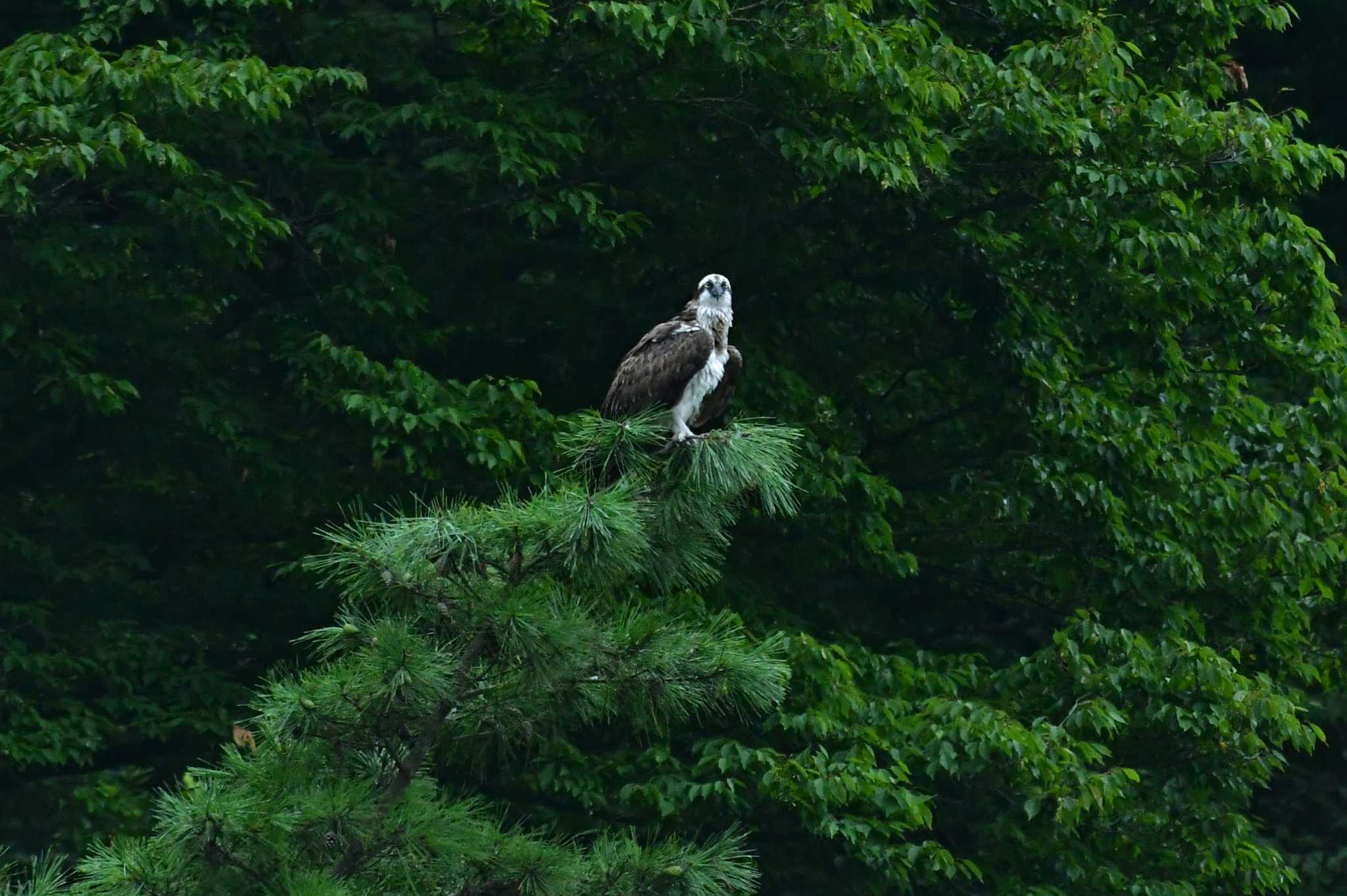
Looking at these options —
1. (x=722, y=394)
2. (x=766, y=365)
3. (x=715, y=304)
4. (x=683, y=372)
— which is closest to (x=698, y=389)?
(x=683, y=372)

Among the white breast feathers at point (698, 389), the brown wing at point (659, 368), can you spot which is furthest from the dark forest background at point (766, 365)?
the white breast feathers at point (698, 389)

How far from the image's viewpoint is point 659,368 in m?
7.86

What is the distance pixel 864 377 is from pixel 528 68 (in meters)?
2.67

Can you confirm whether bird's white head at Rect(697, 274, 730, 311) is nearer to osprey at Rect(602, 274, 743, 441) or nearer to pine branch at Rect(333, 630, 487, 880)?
osprey at Rect(602, 274, 743, 441)

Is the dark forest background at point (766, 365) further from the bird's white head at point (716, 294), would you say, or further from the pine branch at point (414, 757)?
the pine branch at point (414, 757)

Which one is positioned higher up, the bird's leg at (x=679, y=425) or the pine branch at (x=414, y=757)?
the pine branch at (x=414, y=757)

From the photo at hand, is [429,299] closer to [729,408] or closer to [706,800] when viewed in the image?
[729,408]

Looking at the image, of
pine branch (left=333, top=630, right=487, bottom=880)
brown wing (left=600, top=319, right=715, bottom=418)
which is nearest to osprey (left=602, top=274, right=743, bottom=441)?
brown wing (left=600, top=319, right=715, bottom=418)

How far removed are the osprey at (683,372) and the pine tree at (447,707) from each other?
1942 mm

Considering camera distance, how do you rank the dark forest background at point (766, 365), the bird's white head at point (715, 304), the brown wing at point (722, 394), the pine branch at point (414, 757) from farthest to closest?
the dark forest background at point (766, 365) → the bird's white head at point (715, 304) → the brown wing at point (722, 394) → the pine branch at point (414, 757)

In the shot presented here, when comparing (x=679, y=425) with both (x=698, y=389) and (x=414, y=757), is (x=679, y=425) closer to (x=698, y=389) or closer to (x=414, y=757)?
(x=698, y=389)

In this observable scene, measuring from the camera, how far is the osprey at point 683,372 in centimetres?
784

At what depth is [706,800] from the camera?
8734 mm

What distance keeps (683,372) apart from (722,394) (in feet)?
1.05
